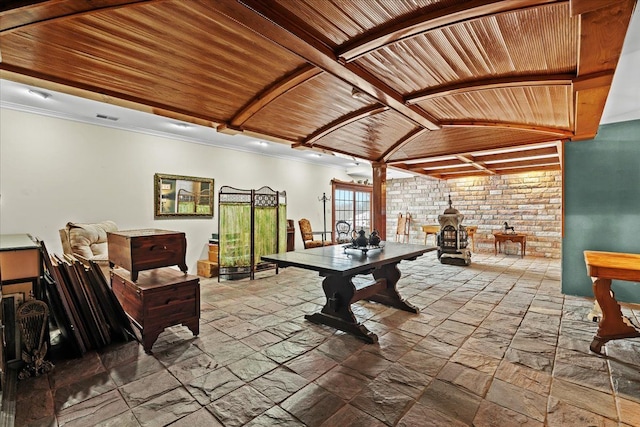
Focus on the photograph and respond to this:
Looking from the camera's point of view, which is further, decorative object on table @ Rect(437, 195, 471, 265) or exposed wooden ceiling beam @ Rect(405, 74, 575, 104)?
decorative object on table @ Rect(437, 195, 471, 265)

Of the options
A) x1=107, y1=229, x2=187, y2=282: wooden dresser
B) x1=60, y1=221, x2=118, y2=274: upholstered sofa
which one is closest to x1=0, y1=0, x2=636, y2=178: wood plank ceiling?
x1=107, y1=229, x2=187, y2=282: wooden dresser

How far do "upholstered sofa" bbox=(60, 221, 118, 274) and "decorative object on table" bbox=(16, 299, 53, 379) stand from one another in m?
1.90

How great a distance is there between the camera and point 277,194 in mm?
5918

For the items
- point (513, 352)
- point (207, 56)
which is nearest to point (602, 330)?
point (513, 352)

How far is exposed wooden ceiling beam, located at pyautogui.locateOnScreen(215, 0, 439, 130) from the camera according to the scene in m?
1.51

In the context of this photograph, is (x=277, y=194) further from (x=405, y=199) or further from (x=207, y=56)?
(x=405, y=199)

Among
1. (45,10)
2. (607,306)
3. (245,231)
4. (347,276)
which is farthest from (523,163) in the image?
(45,10)

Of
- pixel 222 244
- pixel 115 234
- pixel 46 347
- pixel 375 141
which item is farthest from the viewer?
pixel 222 244

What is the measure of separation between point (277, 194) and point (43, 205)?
3.66 m

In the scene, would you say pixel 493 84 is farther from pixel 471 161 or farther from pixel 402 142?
pixel 471 161

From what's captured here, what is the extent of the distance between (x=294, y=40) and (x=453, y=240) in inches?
247

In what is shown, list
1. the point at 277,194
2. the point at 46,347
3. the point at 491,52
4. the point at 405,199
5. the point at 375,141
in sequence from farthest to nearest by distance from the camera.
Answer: the point at 405,199 < the point at 277,194 < the point at 375,141 < the point at 46,347 < the point at 491,52

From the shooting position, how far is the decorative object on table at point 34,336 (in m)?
2.21

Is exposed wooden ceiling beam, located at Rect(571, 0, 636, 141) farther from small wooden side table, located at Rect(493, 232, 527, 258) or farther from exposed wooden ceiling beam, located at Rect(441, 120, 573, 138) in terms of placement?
small wooden side table, located at Rect(493, 232, 527, 258)
